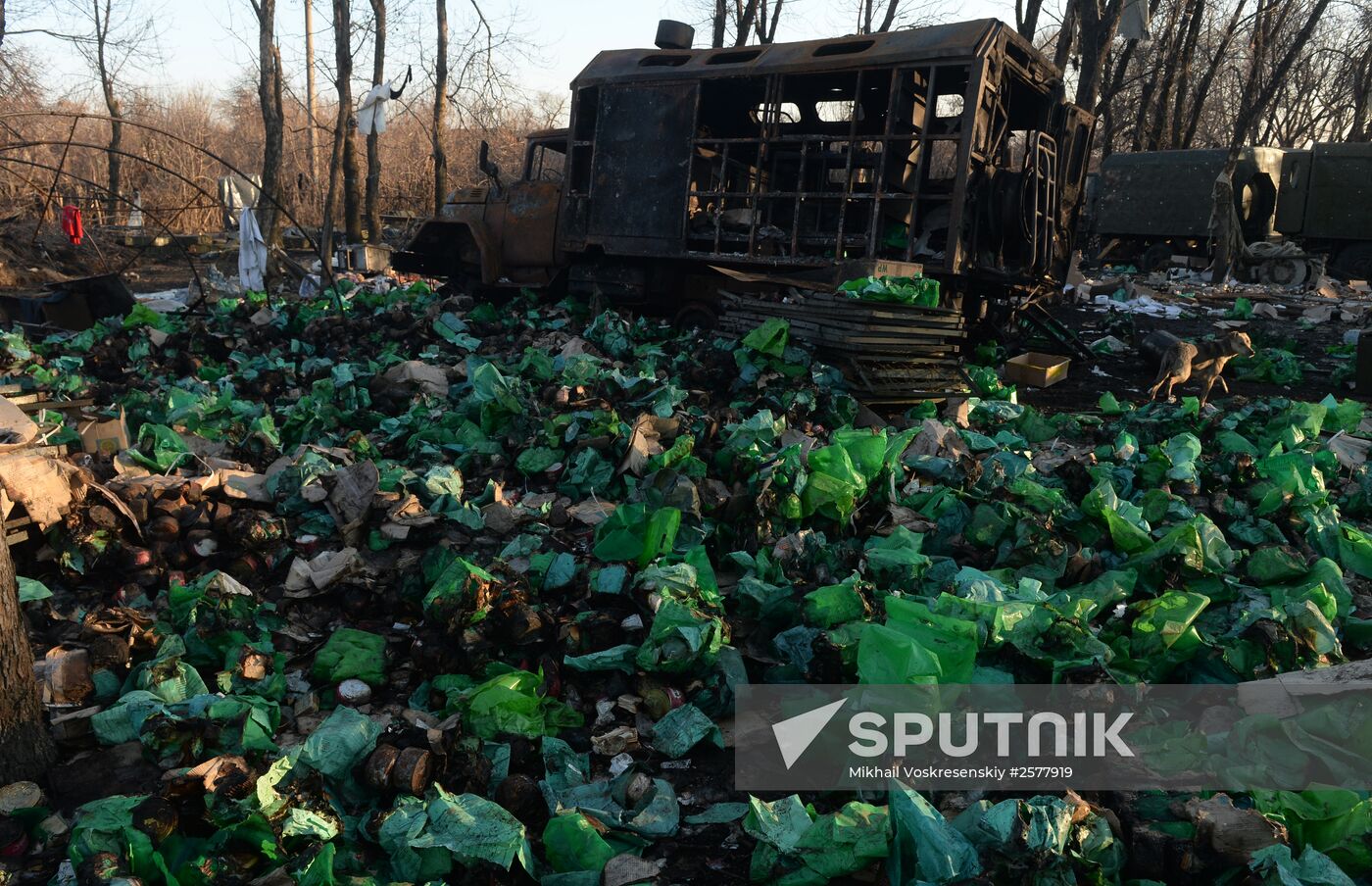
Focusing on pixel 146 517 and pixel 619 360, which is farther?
pixel 619 360

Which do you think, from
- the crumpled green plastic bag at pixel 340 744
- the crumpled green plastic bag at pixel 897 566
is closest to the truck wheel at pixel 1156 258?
the crumpled green plastic bag at pixel 897 566

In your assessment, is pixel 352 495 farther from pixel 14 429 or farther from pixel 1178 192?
pixel 1178 192

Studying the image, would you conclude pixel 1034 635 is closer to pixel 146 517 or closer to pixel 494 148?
pixel 146 517

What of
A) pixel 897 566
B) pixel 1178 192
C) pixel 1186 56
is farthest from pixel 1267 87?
pixel 897 566

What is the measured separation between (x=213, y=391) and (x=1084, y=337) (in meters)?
9.12

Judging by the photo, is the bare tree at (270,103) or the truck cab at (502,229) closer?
the truck cab at (502,229)

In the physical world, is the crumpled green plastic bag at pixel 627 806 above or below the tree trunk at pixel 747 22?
below

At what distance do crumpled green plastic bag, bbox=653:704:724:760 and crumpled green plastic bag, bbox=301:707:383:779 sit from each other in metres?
0.79

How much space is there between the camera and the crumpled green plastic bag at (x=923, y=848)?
1.94 m

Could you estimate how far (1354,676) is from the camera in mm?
2504

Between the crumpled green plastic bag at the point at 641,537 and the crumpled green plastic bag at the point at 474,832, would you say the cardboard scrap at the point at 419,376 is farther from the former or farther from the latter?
the crumpled green plastic bag at the point at 474,832

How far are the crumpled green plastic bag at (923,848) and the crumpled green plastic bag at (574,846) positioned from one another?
0.67m


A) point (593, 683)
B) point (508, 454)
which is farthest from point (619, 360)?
point (593, 683)

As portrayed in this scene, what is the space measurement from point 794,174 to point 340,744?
7293 millimetres
